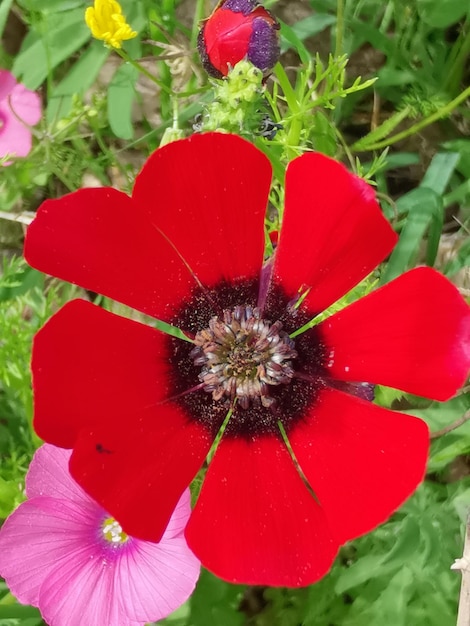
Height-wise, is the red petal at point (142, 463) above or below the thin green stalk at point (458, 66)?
below

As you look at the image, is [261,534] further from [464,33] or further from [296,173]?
[464,33]

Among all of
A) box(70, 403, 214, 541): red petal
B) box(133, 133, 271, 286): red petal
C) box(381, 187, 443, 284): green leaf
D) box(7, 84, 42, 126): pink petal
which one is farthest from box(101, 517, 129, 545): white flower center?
box(7, 84, 42, 126): pink petal

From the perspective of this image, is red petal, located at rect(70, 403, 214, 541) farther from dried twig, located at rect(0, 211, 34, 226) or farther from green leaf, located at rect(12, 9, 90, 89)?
green leaf, located at rect(12, 9, 90, 89)

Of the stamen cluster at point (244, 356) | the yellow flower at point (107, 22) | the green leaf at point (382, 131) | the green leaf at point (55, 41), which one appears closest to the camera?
the stamen cluster at point (244, 356)

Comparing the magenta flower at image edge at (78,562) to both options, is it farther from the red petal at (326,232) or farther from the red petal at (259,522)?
the red petal at (326,232)

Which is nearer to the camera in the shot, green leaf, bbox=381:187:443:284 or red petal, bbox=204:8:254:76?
red petal, bbox=204:8:254:76

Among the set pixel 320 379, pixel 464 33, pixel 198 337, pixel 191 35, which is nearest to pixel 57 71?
pixel 191 35

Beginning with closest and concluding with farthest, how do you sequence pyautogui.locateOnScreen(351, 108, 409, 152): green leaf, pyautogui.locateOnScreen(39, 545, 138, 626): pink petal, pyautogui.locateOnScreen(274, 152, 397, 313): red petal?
pyautogui.locateOnScreen(274, 152, 397, 313): red petal → pyautogui.locateOnScreen(39, 545, 138, 626): pink petal → pyautogui.locateOnScreen(351, 108, 409, 152): green leaf

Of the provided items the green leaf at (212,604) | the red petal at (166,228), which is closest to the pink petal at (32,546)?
the green leaf at (212,604)
